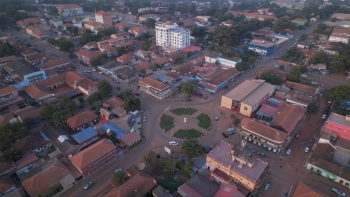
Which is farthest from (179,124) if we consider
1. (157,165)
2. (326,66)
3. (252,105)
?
(326,66)

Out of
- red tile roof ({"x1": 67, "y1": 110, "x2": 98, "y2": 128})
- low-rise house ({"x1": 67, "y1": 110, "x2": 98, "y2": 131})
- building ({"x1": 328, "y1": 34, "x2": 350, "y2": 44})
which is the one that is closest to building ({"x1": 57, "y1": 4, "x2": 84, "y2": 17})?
red tile roof ({"x1": 67, "y1": 110, "x2": 98, "y2": 128})

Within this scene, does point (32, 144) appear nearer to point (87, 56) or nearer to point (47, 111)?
point (47, 111)

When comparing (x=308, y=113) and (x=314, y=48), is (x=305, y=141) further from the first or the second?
(x=314, y=48)

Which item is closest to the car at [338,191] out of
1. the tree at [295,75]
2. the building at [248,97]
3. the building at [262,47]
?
the building at [248,97]

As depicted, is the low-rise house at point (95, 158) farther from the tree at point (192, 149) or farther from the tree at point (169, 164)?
the tree at point (192, 149)

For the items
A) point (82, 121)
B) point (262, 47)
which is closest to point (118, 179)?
point (82, 121)

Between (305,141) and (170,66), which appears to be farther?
(170,66)

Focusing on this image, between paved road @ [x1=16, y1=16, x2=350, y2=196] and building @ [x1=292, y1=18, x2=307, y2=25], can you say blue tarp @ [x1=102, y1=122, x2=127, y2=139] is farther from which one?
building @ [x1=292, y1=18, x2=307, y2=25]
